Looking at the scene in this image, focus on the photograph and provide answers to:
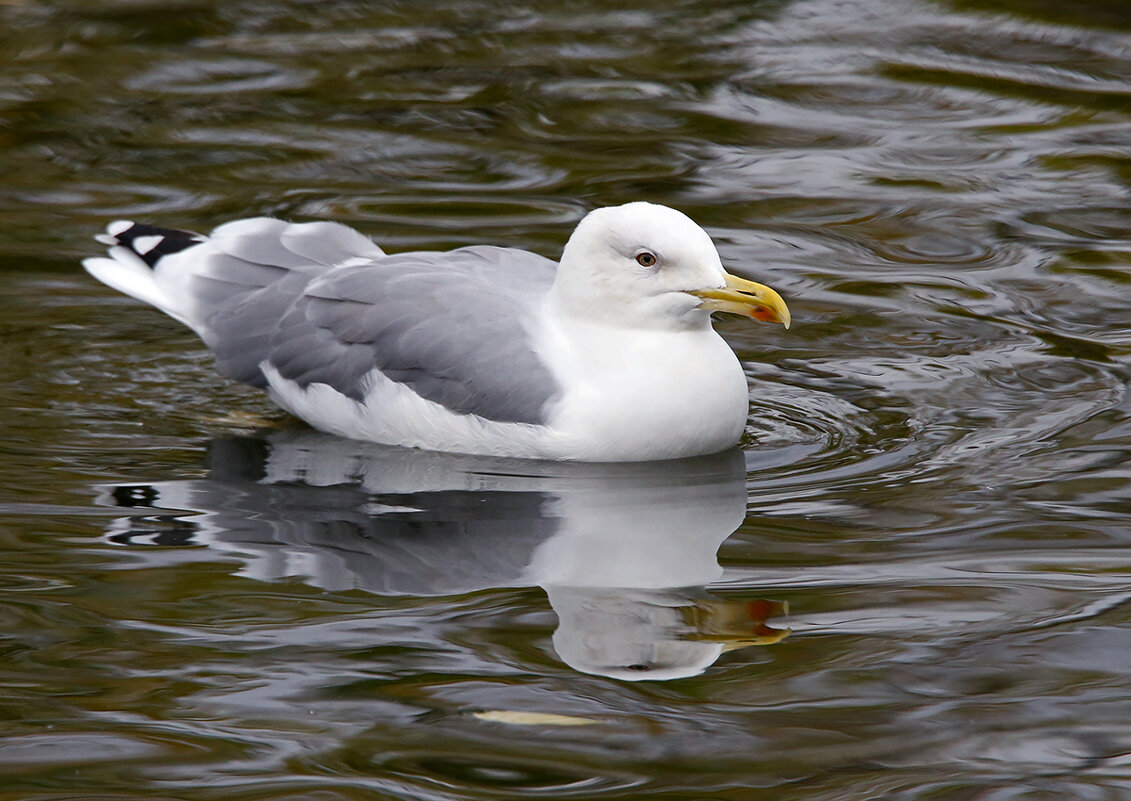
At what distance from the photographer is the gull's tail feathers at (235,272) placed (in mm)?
6762

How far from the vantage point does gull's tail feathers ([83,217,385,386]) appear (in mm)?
6762

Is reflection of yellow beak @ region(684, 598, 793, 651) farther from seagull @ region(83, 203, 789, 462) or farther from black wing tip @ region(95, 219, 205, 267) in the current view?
black wing tip @ region(95, 219, 205, 267)

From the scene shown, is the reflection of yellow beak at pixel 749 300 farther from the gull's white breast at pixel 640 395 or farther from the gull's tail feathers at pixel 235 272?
the gull's tail feathers at pixel 235 272

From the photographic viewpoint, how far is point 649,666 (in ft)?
14.8

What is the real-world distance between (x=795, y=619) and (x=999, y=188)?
4698mm

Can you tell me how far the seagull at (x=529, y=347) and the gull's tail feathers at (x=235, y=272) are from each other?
0.06 ft

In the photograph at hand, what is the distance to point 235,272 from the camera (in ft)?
22.8

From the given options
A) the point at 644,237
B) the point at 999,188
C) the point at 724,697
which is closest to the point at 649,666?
the point at 724,697

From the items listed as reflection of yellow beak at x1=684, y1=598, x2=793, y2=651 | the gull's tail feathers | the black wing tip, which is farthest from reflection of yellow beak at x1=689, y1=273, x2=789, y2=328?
the black wing tip

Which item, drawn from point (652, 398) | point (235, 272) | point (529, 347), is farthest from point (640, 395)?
point (235, 272)

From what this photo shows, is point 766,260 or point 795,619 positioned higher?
point 766,260

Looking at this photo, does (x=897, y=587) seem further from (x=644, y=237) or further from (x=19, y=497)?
(x=19, y=497)

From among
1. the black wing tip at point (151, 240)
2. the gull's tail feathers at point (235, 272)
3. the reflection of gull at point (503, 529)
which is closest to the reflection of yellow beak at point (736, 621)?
the reflection of gull at point (503, 529)

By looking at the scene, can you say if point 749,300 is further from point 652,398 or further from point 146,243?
point 146,243
